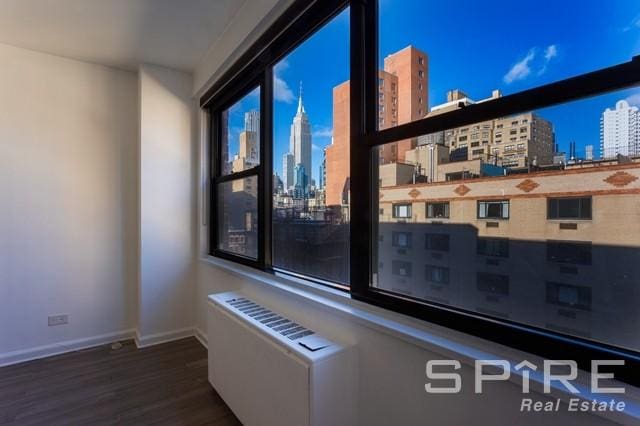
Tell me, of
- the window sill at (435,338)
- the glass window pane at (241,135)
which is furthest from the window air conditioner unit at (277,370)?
the glass window pane at (241,135)

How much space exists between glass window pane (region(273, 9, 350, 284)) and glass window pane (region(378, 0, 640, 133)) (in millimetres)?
353

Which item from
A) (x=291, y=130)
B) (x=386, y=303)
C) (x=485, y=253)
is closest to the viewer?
(x=485, y=253)

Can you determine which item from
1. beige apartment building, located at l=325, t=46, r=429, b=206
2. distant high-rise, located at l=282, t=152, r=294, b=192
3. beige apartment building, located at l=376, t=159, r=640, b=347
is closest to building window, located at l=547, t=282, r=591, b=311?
beige apartment building, located at l=376, t=159, r=640, b=347

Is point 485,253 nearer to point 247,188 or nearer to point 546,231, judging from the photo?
point 546,231

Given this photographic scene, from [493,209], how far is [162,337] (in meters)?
3.39

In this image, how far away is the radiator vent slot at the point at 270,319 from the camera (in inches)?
64.9

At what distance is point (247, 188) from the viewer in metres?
2.83

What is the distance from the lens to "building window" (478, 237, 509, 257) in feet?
3.61

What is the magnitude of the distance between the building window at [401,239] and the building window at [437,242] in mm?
94

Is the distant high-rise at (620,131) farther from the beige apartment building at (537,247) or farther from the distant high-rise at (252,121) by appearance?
the distant high-rise at (252,121)

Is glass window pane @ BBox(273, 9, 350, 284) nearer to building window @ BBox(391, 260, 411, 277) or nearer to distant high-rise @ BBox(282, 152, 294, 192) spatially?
distant high-rise @ BBox(282, 152, 294, 192)

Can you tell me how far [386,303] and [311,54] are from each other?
163cm

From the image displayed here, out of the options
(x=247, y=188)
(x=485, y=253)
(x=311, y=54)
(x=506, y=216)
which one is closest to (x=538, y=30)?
(x=506, y=216)

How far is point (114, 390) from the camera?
2396mm
